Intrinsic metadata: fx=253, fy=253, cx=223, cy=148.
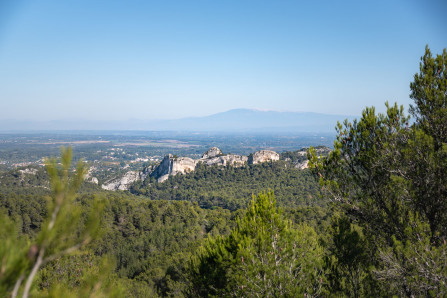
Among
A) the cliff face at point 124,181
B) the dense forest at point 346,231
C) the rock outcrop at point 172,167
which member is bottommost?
the cliff face at point 124,181

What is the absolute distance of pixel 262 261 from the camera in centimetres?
628

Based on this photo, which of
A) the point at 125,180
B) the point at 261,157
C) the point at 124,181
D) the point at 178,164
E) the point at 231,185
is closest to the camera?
the point at 231,185

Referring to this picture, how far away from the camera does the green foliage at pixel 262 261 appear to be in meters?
5.96

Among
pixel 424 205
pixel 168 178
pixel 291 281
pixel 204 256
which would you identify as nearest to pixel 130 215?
pixel 204 256

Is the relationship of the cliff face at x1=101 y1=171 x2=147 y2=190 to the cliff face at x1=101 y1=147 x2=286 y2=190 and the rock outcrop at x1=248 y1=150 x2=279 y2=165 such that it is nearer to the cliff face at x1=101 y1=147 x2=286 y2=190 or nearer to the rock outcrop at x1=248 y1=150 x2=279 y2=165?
the cliff face at x1=101 y1=147 x2=286 y2=190

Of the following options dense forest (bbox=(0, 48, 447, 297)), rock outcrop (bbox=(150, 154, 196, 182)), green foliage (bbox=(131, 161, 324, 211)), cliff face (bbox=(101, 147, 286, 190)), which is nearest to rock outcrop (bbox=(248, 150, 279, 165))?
cliff face (bbox=(101, 147, 286, 190))

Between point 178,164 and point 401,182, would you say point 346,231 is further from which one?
point 178,164

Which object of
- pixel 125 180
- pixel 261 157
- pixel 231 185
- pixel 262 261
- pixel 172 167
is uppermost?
pixel 262 261

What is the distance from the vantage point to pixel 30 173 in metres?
57.3

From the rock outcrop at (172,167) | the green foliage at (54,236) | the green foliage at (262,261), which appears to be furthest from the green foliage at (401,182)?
the rock outcrop at (172,167)

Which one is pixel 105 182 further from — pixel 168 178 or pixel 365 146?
pixel 365 146

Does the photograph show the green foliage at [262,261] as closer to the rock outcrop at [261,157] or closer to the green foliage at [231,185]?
the green foliage at [231,185]

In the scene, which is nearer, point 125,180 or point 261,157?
point 261,157

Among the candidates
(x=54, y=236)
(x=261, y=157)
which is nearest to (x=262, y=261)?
(x=54, y=236)
